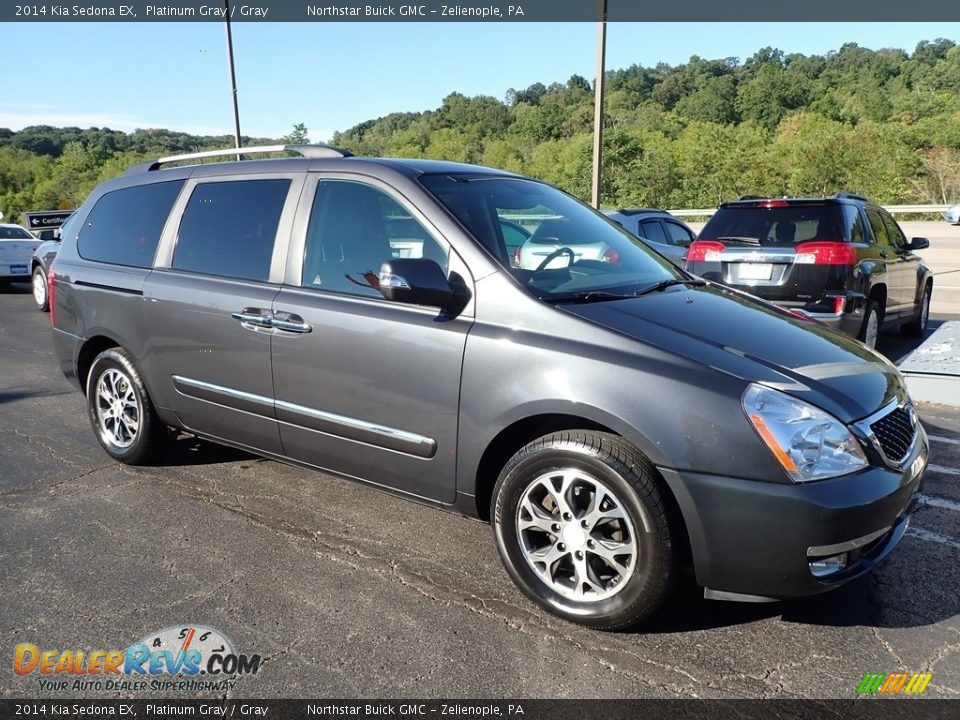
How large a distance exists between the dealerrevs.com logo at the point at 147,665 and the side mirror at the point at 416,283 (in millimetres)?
1483

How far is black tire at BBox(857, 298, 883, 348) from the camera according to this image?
293 inches

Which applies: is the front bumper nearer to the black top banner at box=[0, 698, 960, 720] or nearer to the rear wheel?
the black top banner at box=[0, 698, 960, 720]

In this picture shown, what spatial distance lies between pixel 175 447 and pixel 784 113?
248 feet

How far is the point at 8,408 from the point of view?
20.5 feet

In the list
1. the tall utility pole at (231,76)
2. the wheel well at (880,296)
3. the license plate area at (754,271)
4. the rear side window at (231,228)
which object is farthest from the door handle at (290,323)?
the tall utility pole at (231,76)

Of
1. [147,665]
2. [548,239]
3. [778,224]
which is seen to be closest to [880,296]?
[778,224]

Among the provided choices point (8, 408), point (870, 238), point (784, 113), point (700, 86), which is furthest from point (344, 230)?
point (700, 86)

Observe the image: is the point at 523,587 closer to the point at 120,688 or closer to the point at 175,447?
the point at 120,688

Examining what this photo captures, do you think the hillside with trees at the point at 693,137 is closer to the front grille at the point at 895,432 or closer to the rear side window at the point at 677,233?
the rear side window at the point at 677,233

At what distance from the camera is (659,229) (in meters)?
12.4

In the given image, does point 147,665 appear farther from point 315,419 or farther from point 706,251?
point 706,251

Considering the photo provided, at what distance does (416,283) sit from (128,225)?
2.52m

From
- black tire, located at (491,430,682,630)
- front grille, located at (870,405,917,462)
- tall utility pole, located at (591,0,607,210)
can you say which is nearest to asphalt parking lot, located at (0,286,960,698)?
black tire, located at (491,430,682,630)

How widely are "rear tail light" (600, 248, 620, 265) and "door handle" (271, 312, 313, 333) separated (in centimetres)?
144
